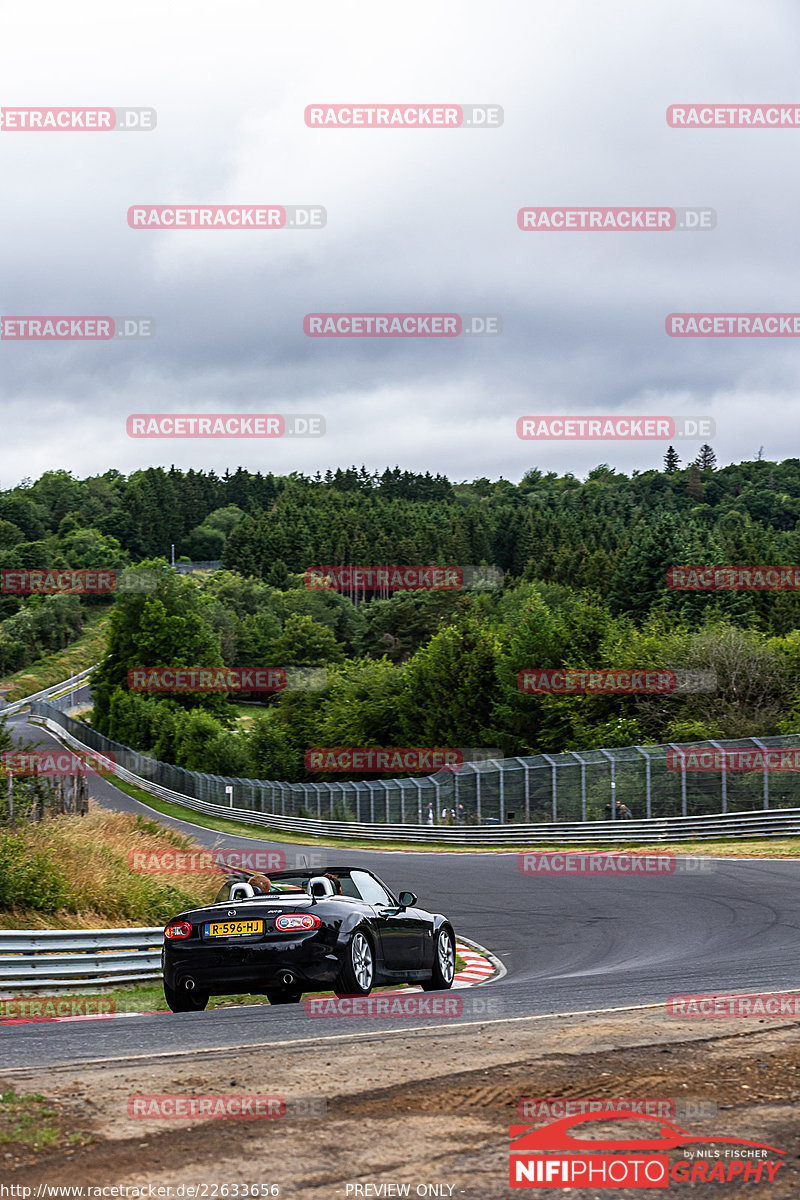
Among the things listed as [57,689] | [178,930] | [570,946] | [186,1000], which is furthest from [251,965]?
[57,689]

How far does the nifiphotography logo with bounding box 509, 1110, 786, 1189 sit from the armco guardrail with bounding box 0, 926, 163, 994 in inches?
320

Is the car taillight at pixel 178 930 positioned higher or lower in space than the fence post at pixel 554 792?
higher

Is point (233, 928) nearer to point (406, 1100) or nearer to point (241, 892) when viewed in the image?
point (241, 892)

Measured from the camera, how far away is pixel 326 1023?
28.8 ft

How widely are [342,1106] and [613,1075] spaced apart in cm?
147

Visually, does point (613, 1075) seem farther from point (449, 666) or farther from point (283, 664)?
point (283, 664)

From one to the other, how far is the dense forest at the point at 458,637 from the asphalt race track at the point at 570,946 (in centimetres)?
1507

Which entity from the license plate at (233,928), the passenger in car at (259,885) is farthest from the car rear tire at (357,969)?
the passenger in car at (259,885)

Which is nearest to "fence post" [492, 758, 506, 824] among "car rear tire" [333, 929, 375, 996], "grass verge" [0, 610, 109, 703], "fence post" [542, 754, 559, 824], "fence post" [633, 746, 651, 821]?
"fence post" [542, 754, 559, 824]

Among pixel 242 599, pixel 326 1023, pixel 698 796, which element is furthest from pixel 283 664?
pixel 326 1023

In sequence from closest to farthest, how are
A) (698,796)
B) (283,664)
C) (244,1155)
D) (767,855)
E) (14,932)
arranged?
1. (244,1155)
2. (14,932)
3. (767,855)
4. (698,796)
5. (283,664)

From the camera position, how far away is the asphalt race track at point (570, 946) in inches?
329

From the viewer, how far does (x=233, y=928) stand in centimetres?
1020

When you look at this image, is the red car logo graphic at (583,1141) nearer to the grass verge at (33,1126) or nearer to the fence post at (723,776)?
the grass verge at (33,1126)
